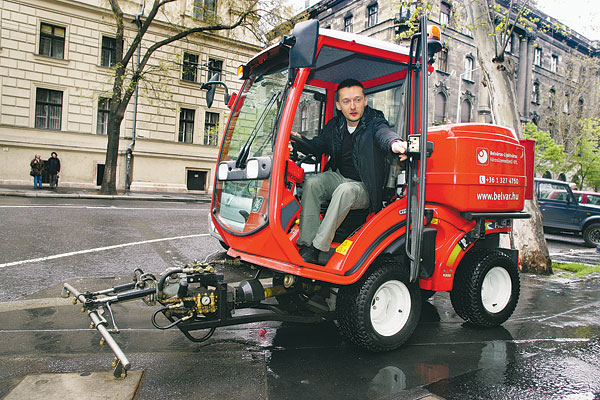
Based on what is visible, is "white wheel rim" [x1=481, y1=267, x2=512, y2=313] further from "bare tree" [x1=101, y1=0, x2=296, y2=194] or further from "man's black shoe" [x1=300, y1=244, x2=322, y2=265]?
"bare tree" [x1=101, y1=0, x2=296, y2=194]

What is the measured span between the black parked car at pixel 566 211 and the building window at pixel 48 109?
20983 mm

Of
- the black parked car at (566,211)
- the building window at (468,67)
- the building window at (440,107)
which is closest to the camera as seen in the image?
the black parked car at (566,211)

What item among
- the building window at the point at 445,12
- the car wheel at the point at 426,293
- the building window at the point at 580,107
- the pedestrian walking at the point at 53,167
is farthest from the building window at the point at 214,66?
the building window at the point at 580,107

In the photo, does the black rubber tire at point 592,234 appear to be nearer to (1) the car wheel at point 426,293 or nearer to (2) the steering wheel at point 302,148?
(1) the car wheel at point 426,293

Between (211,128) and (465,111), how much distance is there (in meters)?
22.2

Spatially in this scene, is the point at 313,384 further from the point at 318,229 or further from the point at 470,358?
the point at 470,358

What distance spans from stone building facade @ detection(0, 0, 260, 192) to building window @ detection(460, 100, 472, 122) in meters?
20.4

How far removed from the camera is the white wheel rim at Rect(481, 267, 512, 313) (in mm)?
4699

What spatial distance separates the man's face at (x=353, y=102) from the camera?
13.3 feet

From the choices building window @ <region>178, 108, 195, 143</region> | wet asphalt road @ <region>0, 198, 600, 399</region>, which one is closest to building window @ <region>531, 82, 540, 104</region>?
building window @ <region>178, 108, 195, 143</region>

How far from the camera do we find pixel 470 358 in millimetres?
3816

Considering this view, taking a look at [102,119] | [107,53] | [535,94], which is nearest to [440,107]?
[535,94]

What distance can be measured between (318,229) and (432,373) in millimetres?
1438

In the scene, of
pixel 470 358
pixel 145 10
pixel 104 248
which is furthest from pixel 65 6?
pixel 470 358
